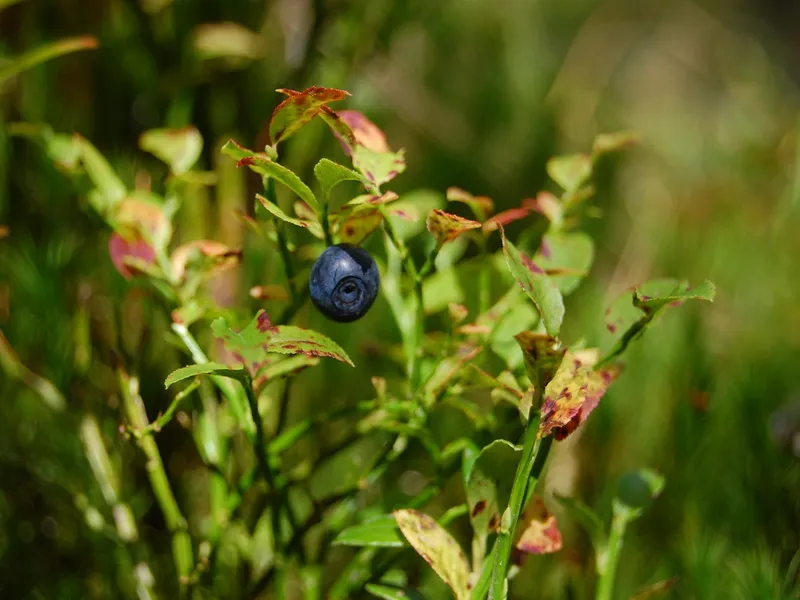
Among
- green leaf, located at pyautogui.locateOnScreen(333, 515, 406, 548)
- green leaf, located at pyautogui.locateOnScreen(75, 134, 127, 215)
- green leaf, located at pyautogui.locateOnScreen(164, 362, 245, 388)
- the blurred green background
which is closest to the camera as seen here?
green leaf, located at pyautogui.locateOnScreen(164, 362, 245, 388)

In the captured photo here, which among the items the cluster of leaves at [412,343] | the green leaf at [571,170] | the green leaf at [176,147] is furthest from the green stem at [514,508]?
the green leaf at [176,147]

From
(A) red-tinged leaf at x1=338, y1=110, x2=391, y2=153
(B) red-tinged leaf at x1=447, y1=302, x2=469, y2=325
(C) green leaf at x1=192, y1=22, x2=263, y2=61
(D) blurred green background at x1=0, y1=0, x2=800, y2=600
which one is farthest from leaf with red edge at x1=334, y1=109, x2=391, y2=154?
(C) green leaf at x1=192, y1=22, x2=263, y2=61

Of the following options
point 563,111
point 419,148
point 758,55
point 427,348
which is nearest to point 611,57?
point 758,55

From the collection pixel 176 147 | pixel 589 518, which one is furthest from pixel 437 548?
pixel 176 147

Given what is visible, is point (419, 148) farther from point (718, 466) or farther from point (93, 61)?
point (718, 466)

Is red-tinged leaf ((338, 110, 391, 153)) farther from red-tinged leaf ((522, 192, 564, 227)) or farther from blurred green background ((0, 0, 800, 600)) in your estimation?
blurred green background ((0, 0, 800, 600))

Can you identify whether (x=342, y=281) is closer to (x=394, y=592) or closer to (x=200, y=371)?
(x=200, y=371)

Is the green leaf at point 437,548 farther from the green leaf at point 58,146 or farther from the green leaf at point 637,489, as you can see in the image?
the green leaf at point 58,146
